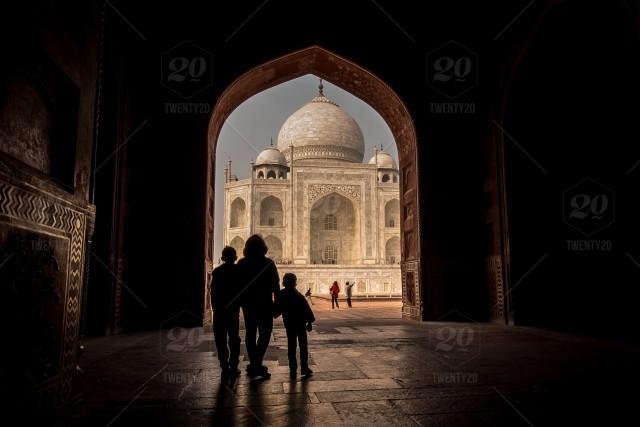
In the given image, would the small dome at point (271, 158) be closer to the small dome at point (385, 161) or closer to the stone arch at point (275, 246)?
the stone arch at point (275, 246)

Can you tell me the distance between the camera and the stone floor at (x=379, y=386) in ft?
7.07

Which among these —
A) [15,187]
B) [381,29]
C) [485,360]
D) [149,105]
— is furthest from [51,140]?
[381,29]

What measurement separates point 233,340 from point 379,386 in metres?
1.04

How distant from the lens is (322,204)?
28719 mm

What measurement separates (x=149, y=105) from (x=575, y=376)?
653cm

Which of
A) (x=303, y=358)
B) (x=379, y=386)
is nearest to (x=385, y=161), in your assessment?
(x=303, y=358)

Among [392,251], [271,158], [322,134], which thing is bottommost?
[392,251]

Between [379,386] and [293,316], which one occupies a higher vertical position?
[293,316]

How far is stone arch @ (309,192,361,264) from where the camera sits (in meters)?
28.6

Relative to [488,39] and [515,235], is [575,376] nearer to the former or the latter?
[515,235]

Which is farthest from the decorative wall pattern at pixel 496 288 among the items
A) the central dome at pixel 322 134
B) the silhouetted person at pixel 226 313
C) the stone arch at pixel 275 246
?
the central dome at pixel 322 134

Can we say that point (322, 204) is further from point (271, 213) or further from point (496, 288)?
point (496, 288)

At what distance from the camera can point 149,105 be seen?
688cm

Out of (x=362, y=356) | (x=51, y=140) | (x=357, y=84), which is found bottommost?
(x=362, y=356)
